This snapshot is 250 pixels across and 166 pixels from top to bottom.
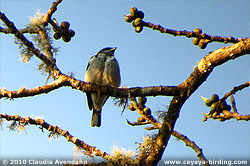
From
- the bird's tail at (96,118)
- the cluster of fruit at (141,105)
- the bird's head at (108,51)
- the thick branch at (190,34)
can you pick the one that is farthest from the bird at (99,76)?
the thick branch at (190,34)

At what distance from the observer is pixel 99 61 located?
527 centimetres

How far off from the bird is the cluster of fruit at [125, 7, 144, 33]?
1507mm

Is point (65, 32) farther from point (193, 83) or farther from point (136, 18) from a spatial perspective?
point (193, 83)

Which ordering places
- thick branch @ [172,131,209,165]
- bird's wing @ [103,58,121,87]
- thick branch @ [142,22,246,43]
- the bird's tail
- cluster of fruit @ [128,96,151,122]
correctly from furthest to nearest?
the bird's tail
bird's wing @ [103,58,121,87]
cluster of fruit @ [128,96,151,122]
thick branch @ [142,22,246,43]
thick branch @ [172,131,209,165]

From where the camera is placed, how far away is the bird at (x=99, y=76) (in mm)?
5008

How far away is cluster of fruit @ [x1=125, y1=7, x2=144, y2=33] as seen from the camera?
3596mm

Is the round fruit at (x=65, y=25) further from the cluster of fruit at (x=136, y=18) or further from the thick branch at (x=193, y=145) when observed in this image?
the thick branch at (x=193, y=145)

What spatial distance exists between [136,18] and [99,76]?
1632 millimetres

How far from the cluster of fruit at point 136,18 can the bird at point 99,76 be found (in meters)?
1.51

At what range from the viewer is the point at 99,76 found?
16.5ft

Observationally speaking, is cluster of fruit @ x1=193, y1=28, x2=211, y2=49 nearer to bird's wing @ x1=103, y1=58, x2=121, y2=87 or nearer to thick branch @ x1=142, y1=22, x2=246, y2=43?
thick branch @ x1=142, y1=22, x2=246, y2=43

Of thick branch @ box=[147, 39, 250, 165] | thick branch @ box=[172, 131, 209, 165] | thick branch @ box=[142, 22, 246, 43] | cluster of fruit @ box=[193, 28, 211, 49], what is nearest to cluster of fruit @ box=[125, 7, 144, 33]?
thick branch @ box=[142, 22, 246, 43]

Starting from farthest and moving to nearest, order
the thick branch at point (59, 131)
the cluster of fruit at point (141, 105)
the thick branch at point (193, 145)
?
1. the cluster of fruit at point (141, 105)
2. the thick branch at point (193, 145)
3. the thick branch at point (59, 131)

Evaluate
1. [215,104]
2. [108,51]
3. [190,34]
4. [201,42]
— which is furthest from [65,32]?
[108,51]
